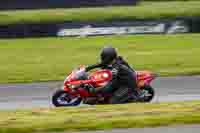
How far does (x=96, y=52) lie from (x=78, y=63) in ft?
7.92

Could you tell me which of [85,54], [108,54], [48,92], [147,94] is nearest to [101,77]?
[108,54]

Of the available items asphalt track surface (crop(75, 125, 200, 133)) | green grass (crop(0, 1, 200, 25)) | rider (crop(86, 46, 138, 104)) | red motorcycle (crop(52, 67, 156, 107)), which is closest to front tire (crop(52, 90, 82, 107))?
red motorcycle (crop(52, 67, 156, 107))

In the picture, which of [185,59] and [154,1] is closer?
[185,59]

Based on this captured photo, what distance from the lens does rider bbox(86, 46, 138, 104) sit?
12.8 meters

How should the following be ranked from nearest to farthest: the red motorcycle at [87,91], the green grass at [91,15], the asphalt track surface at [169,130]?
the asphalt track surface at [169,130]
the red motorcycle at [87,91]
the green grass at [91,15]

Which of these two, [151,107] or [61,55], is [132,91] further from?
[61,55]

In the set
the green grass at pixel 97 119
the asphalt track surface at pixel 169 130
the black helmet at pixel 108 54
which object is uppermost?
the black helmet at pixel 108 54

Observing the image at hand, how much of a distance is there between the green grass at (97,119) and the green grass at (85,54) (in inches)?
355

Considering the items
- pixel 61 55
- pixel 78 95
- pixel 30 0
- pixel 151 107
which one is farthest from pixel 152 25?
pixel 151 107

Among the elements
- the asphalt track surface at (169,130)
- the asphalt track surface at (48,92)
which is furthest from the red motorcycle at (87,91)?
the asphalt track surface at (169,130)

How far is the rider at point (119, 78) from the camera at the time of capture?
12.8m

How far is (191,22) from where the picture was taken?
25.9 m

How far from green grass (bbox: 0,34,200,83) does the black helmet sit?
590 cm

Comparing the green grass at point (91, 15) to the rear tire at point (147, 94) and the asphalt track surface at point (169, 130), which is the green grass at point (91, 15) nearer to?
the rear tire at point (147, 94)
